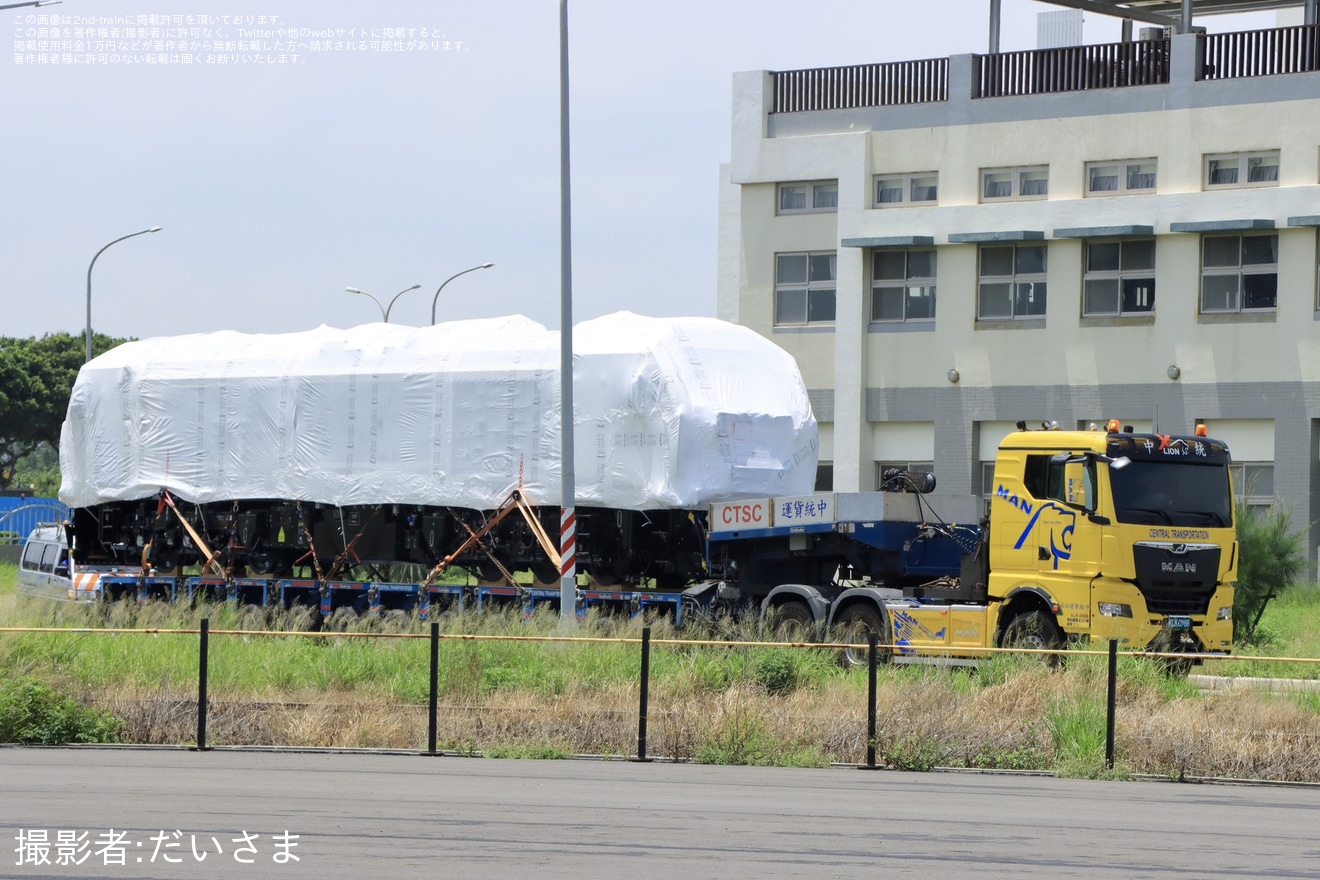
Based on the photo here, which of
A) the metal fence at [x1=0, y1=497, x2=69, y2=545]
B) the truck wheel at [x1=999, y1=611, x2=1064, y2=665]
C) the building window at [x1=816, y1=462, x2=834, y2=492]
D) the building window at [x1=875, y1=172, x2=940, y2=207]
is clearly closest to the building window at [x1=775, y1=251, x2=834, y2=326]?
the building window at [x1=875, y1=172, x2=940, y2=207]

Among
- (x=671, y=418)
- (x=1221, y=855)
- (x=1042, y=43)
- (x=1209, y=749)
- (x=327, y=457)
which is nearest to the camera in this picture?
(x=1221, y=855)

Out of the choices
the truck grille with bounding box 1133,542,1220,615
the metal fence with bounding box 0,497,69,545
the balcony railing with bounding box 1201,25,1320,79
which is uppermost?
the balcony railing with bounding box 1201,25,1320,79

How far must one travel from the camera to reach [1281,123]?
36281 mm

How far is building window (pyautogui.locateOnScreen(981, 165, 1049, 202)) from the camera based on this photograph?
39.4 meters

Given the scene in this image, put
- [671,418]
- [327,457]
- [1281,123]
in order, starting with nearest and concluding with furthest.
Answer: [671,418] → [327,457] → [1281,123]

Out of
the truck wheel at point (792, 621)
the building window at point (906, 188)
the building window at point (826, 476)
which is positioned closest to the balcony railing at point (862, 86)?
the building window at point (906, 188)

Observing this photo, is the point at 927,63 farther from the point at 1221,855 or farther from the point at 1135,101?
the point at 1221,855

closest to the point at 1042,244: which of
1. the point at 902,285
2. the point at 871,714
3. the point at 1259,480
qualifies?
the point at 902,285

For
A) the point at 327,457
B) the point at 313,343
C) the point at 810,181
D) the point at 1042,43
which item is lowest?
the point at 327,457

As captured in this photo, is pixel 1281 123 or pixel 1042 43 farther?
pixel 1042 43

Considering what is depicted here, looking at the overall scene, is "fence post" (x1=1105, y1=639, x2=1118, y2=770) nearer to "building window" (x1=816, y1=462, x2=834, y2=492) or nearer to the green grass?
the green grass

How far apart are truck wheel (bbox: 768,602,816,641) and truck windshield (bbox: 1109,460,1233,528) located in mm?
4357

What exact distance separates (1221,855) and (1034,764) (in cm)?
428

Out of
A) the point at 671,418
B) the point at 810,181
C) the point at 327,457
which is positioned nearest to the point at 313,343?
the point at 327,457
